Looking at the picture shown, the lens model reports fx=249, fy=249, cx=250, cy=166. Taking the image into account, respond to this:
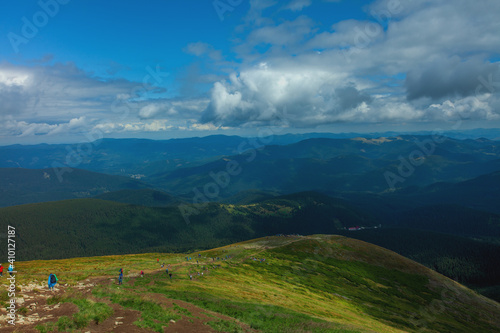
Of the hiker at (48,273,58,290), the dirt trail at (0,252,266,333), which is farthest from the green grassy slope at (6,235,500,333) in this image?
the hiker at (48,273,58,290)

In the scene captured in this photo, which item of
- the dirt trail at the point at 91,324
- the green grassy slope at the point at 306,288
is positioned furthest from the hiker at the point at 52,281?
the green grassy slope at the point at 306,288

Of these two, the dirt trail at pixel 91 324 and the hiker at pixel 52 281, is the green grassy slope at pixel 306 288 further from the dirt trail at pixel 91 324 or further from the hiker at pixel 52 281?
the hiker at pixel 52 281

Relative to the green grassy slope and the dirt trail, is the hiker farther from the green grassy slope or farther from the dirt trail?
the green grassy slope

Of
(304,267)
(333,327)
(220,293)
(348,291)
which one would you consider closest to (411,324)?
(348,291)

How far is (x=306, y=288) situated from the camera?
3253 inches

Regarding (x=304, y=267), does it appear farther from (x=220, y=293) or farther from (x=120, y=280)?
(x=120, y=280)

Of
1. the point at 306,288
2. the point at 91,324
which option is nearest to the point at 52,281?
the point at 91,324

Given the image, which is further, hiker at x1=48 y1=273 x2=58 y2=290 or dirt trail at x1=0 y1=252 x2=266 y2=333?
hiker at x1=48 y1=273 x2=58 y2=290

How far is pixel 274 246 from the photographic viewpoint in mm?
143625

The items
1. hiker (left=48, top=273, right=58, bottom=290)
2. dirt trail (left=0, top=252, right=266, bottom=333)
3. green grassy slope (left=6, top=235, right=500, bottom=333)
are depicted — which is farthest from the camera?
green grassy slope (left=6, top=235, right=500, bottom=333)

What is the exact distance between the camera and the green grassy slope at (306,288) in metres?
42.7

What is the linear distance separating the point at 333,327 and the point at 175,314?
84.7 ft

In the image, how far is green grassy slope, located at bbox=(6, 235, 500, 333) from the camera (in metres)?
42.7

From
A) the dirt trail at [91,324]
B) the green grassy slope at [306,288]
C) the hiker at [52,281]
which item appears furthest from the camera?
the green grassy slope at [306,288]
